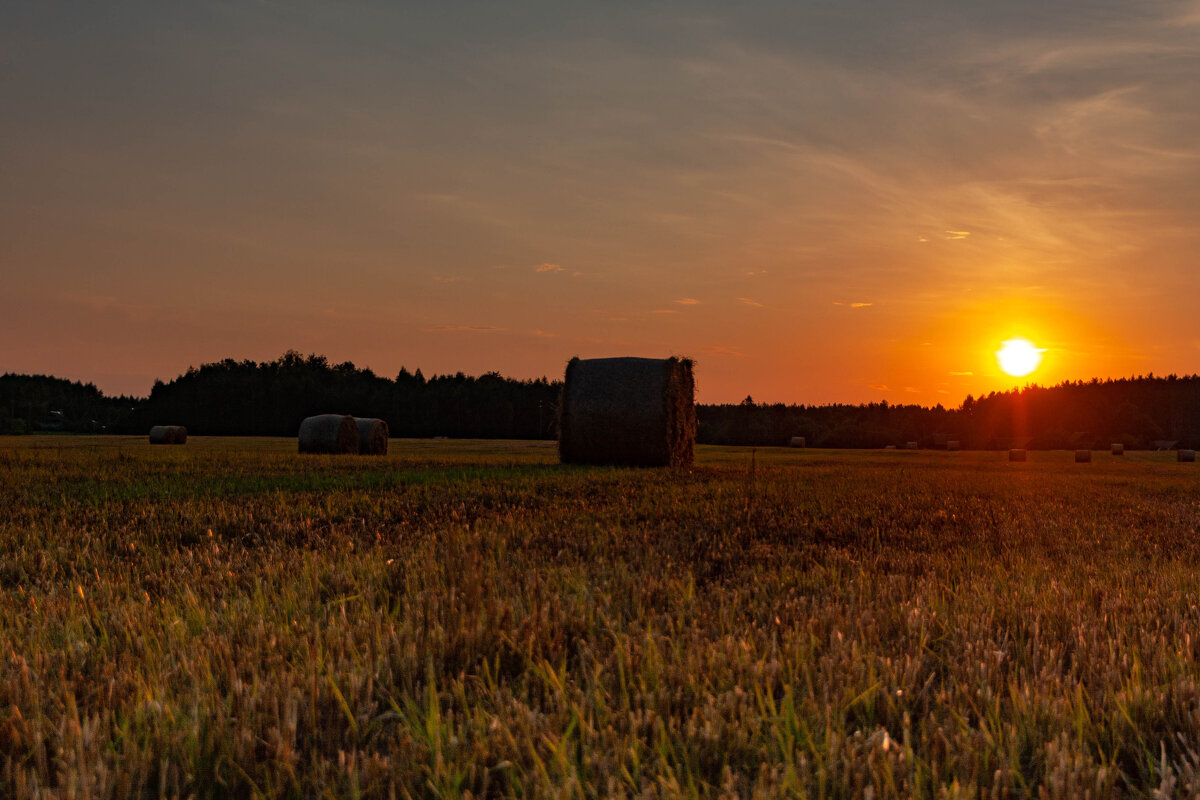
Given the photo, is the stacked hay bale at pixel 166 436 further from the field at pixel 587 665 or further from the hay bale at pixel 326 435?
the field at pixel 587 665

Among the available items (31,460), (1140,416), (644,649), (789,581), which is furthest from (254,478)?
(1140,416)

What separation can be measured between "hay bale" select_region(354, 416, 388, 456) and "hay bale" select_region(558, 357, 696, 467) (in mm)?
16778

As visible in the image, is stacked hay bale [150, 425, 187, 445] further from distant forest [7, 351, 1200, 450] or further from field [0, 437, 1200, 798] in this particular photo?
field [0, 437, 1200, 798]

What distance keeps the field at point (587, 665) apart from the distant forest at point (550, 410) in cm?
7056

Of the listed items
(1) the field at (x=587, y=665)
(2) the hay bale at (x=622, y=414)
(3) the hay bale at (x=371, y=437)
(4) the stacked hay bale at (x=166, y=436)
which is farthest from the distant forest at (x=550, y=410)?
(1) the field at (x=587, y=665)

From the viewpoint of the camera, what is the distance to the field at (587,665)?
2230 millimetres

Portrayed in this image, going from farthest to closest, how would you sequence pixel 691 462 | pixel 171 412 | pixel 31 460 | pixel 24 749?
1. pixel 171 412
2. pixel 691 462
3. pixel 31 460
4. pixel 24 749

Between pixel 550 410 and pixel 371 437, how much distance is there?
1635 inches

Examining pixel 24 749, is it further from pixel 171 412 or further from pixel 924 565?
pixel 171 412

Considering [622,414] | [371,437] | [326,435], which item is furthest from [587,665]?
[371,437]

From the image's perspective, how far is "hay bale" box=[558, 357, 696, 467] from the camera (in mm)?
20250

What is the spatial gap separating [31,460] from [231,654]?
1672 centimetres

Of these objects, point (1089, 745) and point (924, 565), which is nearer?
point (1089, 745)

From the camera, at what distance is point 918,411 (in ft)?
290
